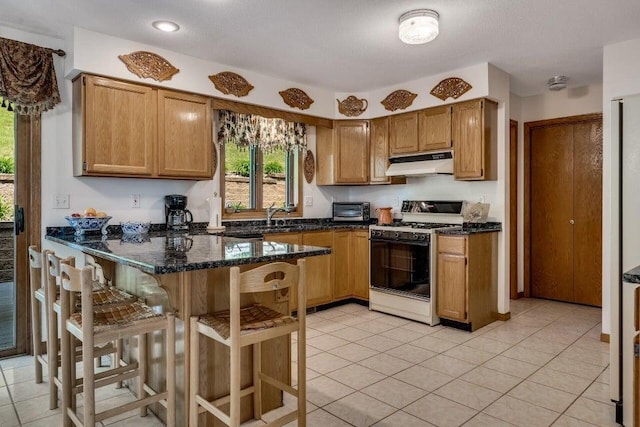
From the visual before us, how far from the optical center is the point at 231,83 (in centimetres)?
390

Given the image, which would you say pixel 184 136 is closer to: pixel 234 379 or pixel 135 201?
pixel 135 201

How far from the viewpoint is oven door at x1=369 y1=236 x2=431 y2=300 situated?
391 centimetres

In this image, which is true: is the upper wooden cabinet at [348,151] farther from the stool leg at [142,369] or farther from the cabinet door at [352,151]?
the stool leg at [142,369]

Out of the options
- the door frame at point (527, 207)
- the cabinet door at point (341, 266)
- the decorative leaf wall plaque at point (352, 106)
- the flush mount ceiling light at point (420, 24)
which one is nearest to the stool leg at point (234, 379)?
the flush mount ceiling light at point (420, 24)

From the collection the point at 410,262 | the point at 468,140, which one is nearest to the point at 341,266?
the point at 410,262

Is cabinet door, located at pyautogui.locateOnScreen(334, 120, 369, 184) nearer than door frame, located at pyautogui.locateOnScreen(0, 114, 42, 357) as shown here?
No

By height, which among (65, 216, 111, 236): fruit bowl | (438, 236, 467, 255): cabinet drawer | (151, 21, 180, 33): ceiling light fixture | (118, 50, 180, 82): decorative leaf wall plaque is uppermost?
(151, 21, 180, 33): ceiling light fixture

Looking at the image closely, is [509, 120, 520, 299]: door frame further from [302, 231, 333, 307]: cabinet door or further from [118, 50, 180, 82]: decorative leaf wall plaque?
[118, 50, 180, 82]: decorative leaf wall plaque

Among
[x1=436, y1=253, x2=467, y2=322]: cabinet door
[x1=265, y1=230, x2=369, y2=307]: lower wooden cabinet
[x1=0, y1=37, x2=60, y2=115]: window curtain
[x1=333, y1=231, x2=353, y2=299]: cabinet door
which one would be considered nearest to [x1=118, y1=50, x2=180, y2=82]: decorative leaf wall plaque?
[x1=0, y1=37, x2=60, y2=115]: window curtain

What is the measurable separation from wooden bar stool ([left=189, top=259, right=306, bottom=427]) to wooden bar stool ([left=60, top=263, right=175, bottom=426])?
0.44ft

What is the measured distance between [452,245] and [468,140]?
3.42ft

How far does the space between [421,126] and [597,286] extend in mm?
2653

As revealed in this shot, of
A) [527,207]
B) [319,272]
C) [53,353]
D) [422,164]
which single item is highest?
[422,164]

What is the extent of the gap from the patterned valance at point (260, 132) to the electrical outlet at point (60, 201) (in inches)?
58.9
